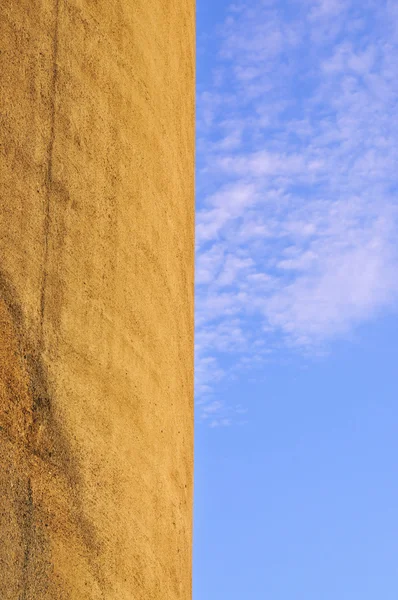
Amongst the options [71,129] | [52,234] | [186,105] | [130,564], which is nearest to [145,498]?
[130,564]

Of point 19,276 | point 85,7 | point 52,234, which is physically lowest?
point 19,276

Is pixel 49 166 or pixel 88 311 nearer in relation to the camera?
pixel 49 166

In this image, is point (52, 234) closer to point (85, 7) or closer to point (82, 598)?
point (85, 7)

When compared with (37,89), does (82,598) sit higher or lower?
lower

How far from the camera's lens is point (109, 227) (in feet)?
7.48

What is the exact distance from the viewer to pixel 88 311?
209 cm

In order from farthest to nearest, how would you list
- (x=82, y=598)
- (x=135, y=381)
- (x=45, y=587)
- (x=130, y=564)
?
(x=135, y=381) → (x=130, y=564) → (x=82, y=598) → (x=45, y=587)

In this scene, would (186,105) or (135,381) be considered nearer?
(135,381)

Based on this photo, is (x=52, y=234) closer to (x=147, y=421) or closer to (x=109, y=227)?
(x=109, y=227)

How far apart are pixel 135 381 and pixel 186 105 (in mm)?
1460

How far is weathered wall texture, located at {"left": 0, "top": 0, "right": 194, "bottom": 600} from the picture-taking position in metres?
1.77

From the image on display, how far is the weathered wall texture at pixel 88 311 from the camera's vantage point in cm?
177

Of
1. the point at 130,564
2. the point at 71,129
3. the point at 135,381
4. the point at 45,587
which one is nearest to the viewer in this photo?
the point at 45,587

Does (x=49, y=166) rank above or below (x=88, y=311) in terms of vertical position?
above
